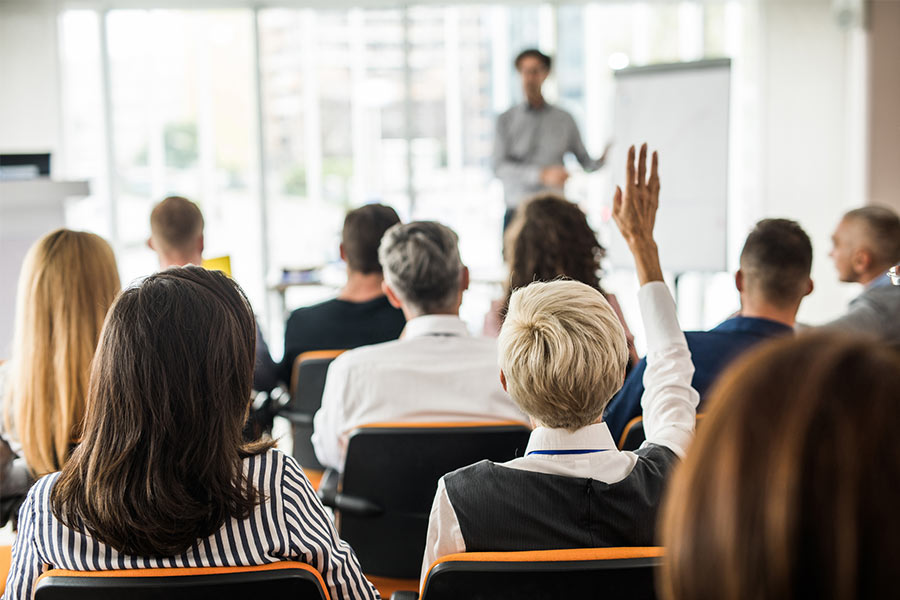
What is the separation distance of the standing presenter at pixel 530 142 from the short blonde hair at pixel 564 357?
4719 millimetres

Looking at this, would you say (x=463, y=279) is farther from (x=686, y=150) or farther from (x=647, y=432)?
(x=686, y=150)

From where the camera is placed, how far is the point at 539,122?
6.27 metres

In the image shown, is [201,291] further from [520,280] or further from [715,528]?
[520,280]

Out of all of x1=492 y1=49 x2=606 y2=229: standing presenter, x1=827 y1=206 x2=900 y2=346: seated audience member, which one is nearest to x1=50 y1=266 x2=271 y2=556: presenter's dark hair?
x1=827 y1=206 x2=900 y2=346: seated audience member

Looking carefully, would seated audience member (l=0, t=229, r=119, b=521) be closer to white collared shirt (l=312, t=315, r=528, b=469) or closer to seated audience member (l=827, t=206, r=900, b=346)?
white collared shirt (l=312, t=315, r=528, b=469)

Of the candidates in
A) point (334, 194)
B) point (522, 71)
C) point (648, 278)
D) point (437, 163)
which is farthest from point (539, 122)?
point (648, 278)

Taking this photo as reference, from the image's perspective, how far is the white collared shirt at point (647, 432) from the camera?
1.39 meters

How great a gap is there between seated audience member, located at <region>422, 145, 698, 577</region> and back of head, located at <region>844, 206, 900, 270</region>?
7.31 feet

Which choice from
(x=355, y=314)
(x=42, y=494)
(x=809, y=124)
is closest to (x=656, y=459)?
(x=42, y=494)

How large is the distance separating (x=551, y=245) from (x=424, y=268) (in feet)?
1.68

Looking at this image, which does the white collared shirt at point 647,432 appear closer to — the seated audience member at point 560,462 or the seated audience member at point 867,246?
the seated audience member at point 560,462

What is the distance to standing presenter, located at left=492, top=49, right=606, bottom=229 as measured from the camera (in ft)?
20.2

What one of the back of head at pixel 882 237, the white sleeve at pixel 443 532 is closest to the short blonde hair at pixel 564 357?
the white sleeve at pixel 443 532

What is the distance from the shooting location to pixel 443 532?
1.39 m
